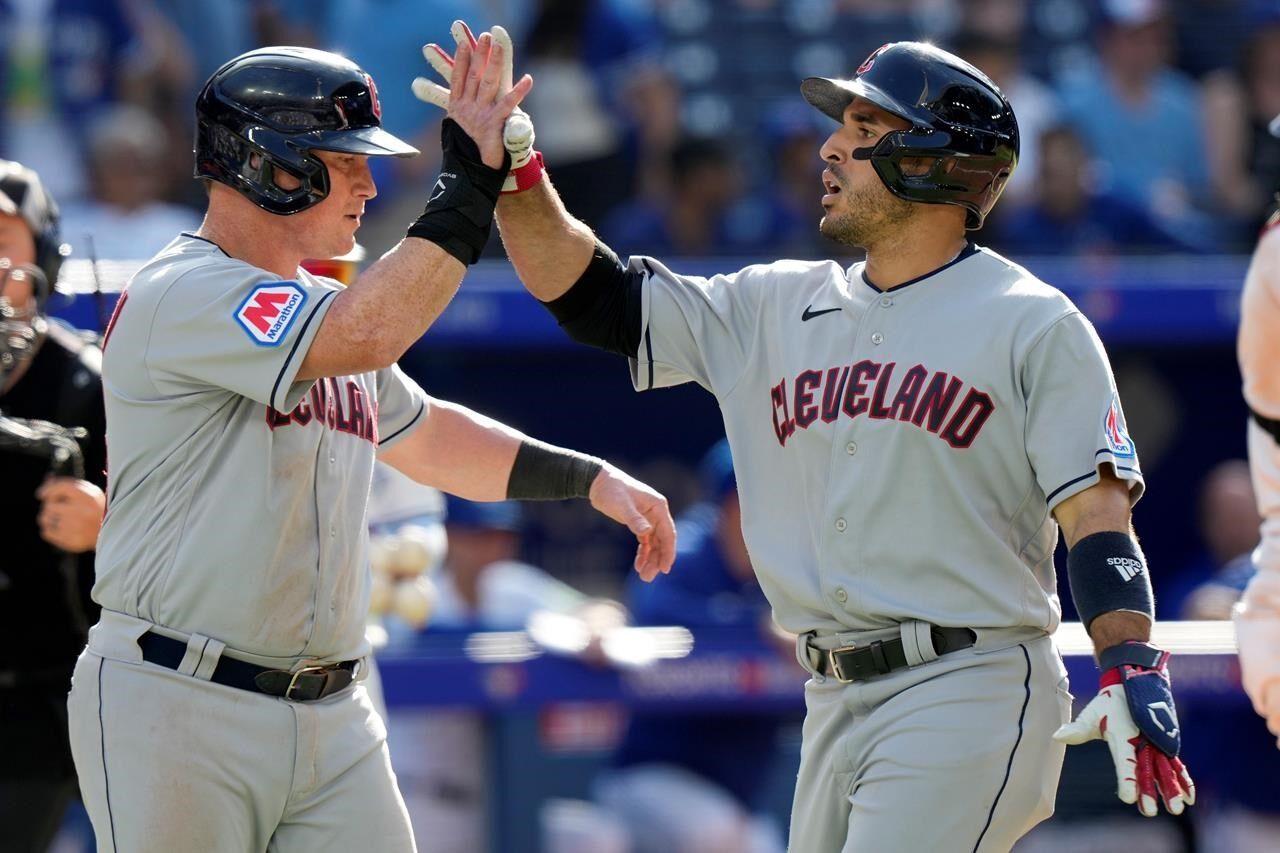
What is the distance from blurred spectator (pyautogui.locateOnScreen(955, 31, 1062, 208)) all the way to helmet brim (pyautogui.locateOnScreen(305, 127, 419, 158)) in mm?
5851

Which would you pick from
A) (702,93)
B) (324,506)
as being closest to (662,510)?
(324,506)

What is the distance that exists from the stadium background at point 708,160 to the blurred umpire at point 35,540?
7.83 feet

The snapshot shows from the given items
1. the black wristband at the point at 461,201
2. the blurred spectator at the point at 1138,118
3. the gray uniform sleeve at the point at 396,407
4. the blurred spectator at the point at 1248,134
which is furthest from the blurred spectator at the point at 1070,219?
the black wristband at the point at 461,201

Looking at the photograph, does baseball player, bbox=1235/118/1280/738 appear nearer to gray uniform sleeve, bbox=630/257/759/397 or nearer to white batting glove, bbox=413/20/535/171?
gray uniform sleeve, bbox=630/257/759/397

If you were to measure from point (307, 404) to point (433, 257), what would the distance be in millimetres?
341

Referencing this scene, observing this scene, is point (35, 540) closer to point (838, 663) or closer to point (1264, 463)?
point (838, 663)

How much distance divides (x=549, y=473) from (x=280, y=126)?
0.92 meters

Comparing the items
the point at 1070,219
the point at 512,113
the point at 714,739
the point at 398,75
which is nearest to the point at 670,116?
the point at 398,75

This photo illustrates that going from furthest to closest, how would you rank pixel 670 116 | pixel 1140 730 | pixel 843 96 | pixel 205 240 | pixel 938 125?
pixel 670 116 < pixel 843 96 < pixel 938 125 < pixel 205 240 < pixel 1140 730

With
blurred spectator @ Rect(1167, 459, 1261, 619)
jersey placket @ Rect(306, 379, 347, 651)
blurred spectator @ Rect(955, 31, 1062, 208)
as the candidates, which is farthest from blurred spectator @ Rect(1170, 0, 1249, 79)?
jersey placket @ Rect(306, 379, 347, 651)

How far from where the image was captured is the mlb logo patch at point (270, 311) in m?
2.89

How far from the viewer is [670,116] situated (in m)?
8.62

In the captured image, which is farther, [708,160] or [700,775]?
[708,160]

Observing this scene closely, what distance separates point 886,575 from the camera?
3094 millimetres
